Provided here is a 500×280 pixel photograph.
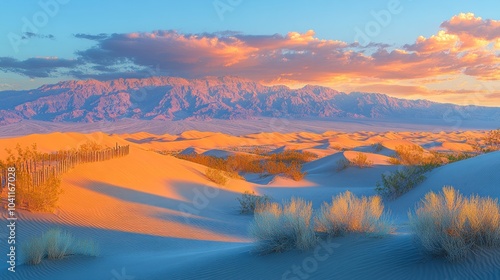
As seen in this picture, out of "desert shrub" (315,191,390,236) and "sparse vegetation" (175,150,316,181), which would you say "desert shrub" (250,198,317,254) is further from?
"sparse vegetation" (175,150,316,181)

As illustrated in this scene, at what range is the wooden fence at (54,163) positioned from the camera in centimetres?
1473

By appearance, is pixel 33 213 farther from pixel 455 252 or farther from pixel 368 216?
pixel 455 252

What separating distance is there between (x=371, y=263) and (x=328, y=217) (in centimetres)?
168

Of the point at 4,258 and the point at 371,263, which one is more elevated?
the point at 371,263

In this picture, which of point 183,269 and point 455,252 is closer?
point 455,252

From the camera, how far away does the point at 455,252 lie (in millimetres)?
6012

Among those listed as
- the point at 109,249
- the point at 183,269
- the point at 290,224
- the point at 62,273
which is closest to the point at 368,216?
the point at 290,224

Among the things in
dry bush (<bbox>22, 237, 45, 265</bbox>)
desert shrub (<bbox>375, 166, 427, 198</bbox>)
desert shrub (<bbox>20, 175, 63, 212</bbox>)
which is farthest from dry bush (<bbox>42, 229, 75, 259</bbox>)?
desert shrub (<bbox>375, 166, 427, 198</bbox>)

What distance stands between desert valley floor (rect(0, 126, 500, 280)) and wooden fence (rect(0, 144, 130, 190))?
0.51 meters

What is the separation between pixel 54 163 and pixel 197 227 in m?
9.30

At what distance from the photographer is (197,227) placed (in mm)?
15508

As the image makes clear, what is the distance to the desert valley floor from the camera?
657 cm

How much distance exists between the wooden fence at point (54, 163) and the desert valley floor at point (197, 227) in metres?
0.51

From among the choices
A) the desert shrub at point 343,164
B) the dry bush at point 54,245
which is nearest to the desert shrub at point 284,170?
the desert shrub at point 343,164
